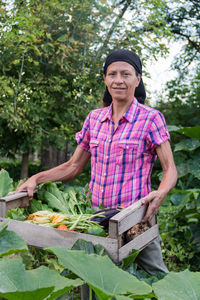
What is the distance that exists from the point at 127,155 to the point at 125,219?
0.58 m

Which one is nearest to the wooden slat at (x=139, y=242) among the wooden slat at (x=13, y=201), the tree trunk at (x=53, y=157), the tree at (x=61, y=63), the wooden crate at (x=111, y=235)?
the wooden crate at (x=111, y=235)

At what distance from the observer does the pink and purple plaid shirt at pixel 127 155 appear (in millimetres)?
2041

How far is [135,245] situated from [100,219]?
202 millimetres

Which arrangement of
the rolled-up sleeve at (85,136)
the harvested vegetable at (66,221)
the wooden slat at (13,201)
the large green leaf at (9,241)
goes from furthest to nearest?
the rolled-up sleeve at (85,136) < the wooden slat at (13,201) < the harvested vegetable at (66,221) < the large green leaf at (9,241)

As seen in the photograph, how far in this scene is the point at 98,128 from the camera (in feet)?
7.34

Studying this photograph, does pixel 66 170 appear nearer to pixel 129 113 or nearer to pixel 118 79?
pixel 129 113

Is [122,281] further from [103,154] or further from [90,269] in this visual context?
[103,154]

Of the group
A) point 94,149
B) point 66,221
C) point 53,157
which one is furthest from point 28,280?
point 53,157

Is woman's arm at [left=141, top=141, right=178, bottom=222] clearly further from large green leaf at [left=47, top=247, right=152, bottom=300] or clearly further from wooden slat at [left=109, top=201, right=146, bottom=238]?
large green leaf at [left=47, top=247, right=152, bottom=300]

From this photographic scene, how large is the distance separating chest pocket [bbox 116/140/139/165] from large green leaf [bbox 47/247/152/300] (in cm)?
111

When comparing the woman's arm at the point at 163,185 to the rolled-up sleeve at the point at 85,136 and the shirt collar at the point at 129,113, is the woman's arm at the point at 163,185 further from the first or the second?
the rolled-up sleeve at the point at 85,136

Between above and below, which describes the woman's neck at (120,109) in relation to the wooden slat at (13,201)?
above

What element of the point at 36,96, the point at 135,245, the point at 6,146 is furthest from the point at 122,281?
the point at 6,146

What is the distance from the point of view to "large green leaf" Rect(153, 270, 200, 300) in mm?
871
